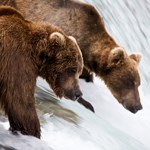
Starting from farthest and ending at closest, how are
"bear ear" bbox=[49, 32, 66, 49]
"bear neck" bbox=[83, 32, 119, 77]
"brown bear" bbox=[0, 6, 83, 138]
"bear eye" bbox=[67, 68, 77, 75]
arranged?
"bear neck" bbox=[83, 32, 119, 77] < "bear eye" bbox=[67, 68, 77, 75] < "bear ear" bbox=[49, 32, 66, 49] < "brown bear" bbox=[0, 6, 83, 138]

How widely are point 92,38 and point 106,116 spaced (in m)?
1.02

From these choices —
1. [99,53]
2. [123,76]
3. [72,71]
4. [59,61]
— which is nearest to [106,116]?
[123,76]

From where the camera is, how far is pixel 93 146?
532 centimetres

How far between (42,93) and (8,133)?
1.75 metres

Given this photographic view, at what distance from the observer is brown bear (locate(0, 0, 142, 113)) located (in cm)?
748

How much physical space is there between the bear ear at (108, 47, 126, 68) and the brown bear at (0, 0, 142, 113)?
0.01m

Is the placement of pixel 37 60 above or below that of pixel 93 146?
above

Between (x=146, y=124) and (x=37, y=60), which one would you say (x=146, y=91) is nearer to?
(x=146, y=124)

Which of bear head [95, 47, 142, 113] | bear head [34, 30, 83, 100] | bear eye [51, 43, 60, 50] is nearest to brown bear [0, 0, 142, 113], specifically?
bear head [95, 47, 142, 113]

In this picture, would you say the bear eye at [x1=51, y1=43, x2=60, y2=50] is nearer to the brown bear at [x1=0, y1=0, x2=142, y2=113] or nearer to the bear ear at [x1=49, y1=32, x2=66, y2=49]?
Answer: the bear ear at [x1=49, y1=32, x2=66, y2=49]

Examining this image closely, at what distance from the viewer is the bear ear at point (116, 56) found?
7250 millimetres

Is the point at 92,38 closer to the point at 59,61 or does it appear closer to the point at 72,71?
the point at 72,71

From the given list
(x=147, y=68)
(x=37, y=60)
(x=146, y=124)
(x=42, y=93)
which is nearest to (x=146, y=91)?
(x=147, y=68)

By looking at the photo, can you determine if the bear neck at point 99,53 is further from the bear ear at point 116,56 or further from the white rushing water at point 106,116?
the white rushing water at point 106,116
